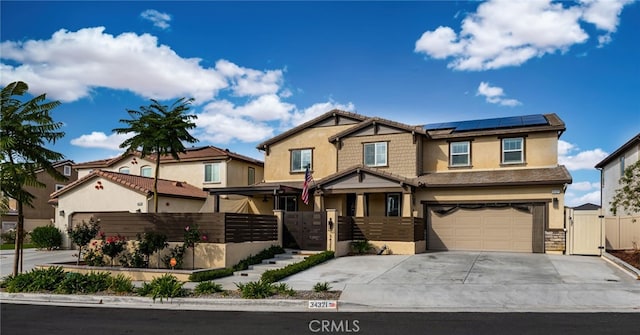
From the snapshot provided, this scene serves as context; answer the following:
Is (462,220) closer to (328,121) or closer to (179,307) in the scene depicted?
(328,121)

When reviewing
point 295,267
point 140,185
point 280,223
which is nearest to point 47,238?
point 140,185

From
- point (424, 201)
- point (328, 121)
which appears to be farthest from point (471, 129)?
point (328, 121)

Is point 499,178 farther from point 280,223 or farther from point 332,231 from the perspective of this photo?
point 280,223

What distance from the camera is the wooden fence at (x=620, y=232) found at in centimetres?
2353

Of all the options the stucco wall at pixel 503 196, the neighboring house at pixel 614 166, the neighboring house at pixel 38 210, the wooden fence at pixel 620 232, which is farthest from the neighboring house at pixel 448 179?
the neighboring house at pixel 38 210

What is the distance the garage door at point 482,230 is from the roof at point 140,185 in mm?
14874

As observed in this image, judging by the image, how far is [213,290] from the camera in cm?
1391

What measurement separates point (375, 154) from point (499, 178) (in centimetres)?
642

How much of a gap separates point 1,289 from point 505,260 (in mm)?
17459

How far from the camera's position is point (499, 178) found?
24.8 m

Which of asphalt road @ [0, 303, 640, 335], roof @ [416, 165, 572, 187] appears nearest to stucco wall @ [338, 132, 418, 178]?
roof @ [416, 165, 572, 187]

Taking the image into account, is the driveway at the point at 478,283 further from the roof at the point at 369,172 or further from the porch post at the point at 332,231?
the roof at the point at 369,172

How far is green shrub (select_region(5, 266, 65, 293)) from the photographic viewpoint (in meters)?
14.9

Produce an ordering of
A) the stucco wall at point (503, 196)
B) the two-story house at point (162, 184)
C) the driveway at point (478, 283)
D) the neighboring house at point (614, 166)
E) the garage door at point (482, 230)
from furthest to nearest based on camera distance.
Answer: the two-story house at point (162, 184)
the neighboring house at point (614, 166)
the garage door at point (482, 230)
the stucco wall at point (503, 196)
the driveway at point (478, 283)
